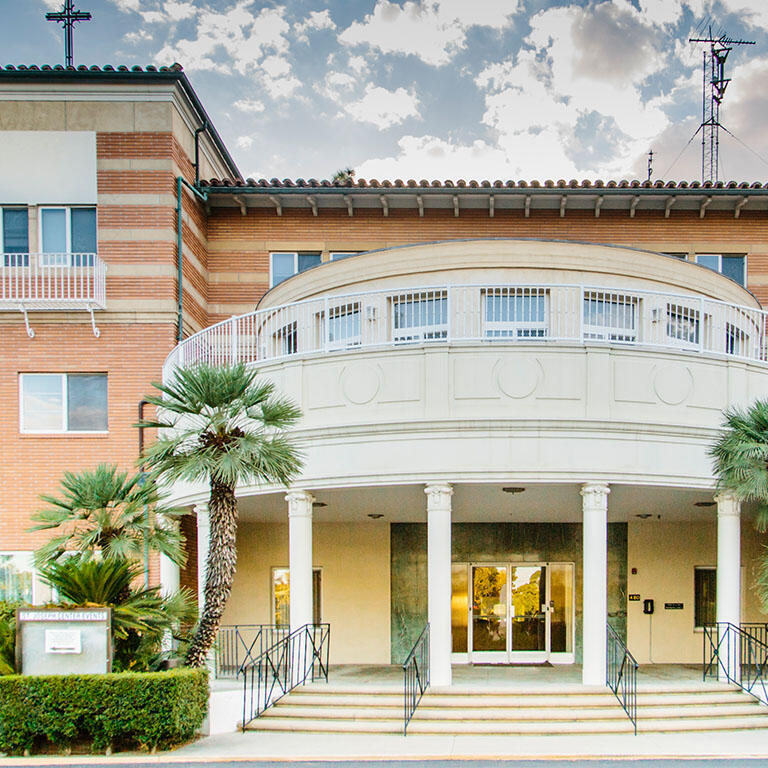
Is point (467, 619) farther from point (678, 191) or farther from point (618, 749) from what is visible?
point (678, 191)

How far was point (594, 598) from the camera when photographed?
13.5 meters

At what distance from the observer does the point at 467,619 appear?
62.6 feet

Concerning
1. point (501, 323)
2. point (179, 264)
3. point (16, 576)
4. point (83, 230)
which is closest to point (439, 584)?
point (501, 323)

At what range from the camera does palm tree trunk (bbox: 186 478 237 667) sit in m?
12.9

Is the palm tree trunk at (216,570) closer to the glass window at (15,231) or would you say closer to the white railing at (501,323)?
the white railing at (501,323)

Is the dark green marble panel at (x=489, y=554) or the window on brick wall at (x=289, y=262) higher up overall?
the window on brick wall at (x=289, y=262)

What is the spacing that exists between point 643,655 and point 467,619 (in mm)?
4118

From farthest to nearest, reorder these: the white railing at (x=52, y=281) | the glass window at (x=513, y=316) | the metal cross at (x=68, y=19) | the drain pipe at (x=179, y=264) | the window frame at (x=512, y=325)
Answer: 1. the metal cross at (x=68, y=19)
2. the drain pipe at (x=179, y=264)
3. the white railing at (x=52, y=281)
4. the glass window at (x=513, y=316)
5. the window frame at (x=512, y=325)

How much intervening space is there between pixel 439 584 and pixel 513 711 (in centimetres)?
219

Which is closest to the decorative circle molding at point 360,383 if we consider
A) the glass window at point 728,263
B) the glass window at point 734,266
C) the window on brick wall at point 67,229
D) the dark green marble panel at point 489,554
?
the dark green marble panel at point 489,554

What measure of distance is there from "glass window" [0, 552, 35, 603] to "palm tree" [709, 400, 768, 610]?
1509cm

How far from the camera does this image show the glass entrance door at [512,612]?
18906 millimetres

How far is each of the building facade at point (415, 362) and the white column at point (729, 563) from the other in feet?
0.16

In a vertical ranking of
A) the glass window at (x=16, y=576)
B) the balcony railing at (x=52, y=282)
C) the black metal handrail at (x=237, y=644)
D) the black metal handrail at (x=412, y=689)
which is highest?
the balcony railing at (x=52, y=282)
